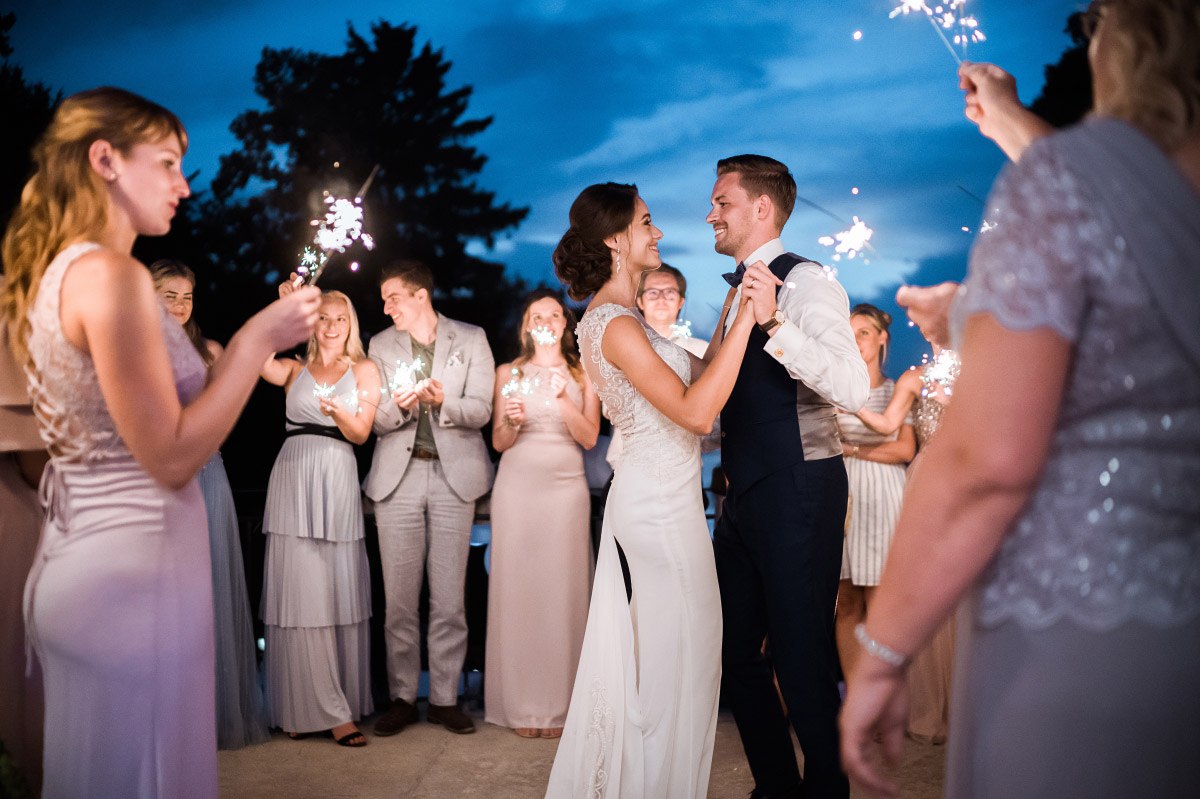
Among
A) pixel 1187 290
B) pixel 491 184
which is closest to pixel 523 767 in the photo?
pixel 1187 290

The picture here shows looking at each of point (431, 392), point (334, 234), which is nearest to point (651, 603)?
point (334, 234)

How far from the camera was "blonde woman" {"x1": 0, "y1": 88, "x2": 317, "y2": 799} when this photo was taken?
5.32 feet

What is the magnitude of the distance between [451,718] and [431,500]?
1.15 metres

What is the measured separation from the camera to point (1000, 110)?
4.93ft

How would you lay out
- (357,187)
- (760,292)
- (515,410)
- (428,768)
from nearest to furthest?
(760,292) → (428,768) → (515,410) → (357,187)

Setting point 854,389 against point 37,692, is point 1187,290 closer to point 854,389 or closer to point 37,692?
point 854,389

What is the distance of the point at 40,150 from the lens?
69.1 inches

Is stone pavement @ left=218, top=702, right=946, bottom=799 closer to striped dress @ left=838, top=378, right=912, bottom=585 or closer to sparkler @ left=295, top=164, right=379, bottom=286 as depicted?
striped dress @ left=838, top=378, right=912, bottom=585

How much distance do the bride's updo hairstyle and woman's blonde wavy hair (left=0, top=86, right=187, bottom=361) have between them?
5.35 ft

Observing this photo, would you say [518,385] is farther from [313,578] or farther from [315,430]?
[313,578]

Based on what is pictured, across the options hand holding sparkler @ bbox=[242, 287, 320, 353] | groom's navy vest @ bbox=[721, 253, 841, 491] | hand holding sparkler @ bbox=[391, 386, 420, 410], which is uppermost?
hand holding sparkler @ bbox=[242, 287, 320, 353]

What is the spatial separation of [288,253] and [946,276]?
28.5ft

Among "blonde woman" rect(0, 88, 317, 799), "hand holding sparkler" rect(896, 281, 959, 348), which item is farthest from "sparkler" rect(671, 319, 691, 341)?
"blonde woman" rect(0, 88, 317, 799)

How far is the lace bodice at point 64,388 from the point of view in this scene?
165 cm
